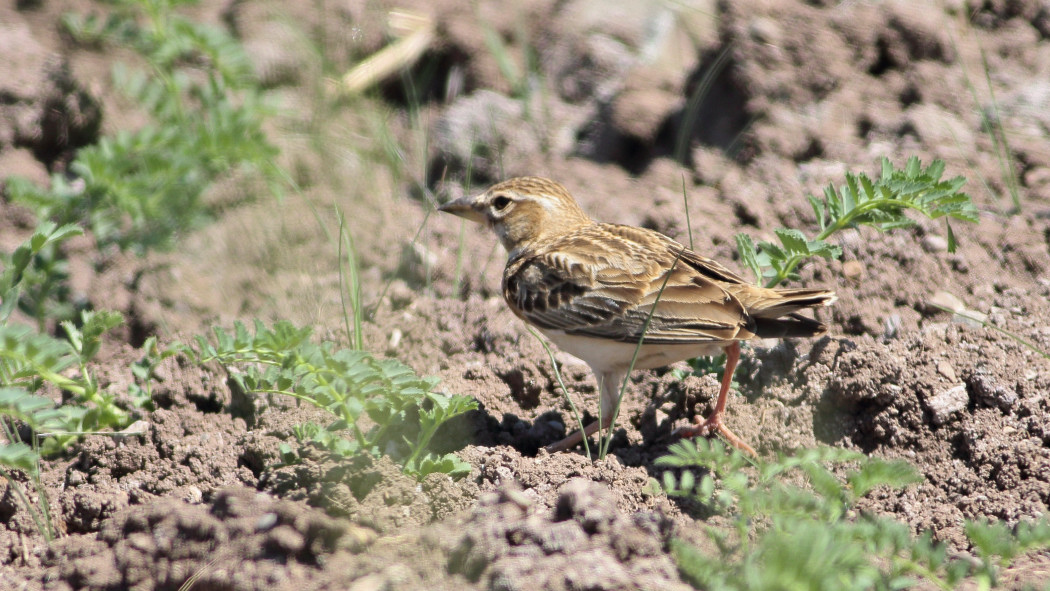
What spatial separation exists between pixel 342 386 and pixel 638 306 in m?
1.56

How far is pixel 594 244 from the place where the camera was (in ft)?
18.1

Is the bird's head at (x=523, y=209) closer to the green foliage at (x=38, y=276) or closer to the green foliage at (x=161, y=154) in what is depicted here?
the green foliage at (x=161, y=154)

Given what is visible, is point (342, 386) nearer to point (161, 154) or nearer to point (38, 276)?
point (38, 276)

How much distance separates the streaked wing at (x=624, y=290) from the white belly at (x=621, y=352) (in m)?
0.05

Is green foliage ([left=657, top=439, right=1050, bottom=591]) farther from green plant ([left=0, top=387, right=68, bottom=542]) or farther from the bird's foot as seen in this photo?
green plant ([left=0, top=387, right=68, bottom=542])

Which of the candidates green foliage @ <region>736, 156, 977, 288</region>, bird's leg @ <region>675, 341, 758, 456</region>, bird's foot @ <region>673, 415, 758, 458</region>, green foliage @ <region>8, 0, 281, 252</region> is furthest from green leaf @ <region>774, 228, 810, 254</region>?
green foliage @ <region>8, 0, 281, 252</region>

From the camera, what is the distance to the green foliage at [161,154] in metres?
6.04

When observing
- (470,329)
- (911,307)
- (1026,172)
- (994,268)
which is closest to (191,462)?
(470,329)

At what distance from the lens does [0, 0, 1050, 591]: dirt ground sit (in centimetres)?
380

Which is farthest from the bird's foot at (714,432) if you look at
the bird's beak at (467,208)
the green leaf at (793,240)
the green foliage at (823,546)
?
the bird's beak at (467,208)

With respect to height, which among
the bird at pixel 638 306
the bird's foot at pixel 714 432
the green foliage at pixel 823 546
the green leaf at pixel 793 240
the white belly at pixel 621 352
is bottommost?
the bird's foot at pixel 714 432

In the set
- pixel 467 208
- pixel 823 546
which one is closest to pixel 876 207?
pixel 823 546

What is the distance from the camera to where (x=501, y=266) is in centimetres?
672

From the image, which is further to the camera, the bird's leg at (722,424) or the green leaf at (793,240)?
the bird's leg at (722,424)
